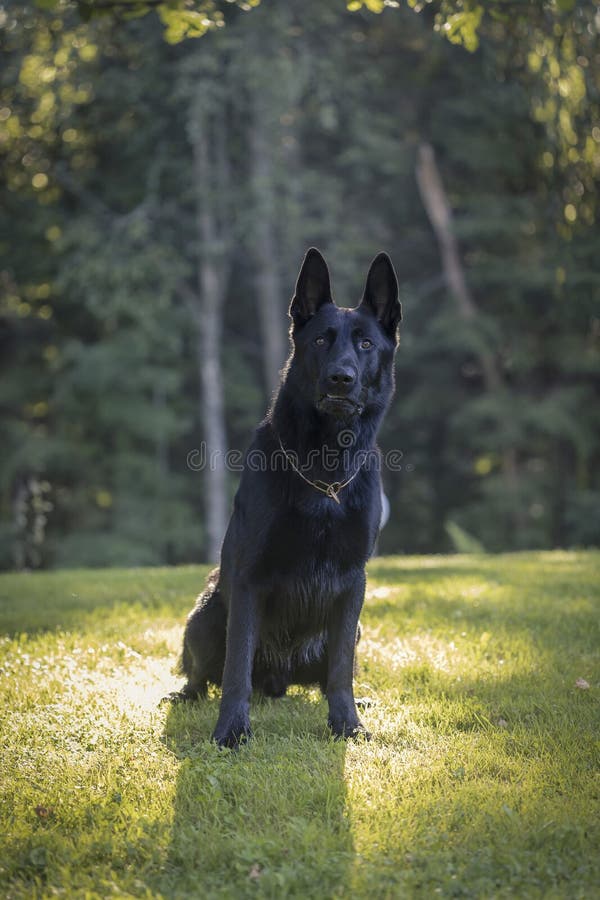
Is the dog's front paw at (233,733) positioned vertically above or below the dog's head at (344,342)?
below

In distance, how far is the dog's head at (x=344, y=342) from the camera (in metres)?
3.91

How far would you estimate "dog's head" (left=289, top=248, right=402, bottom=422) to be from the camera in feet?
12.8

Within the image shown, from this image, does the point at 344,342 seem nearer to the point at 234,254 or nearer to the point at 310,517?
the point at 310,517

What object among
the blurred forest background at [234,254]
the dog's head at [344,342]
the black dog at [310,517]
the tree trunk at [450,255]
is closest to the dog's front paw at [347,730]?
the black dog at [310,517]

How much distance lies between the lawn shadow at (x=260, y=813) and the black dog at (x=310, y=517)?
197 mm

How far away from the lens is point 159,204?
17469 millimetres

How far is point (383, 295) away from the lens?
426cm

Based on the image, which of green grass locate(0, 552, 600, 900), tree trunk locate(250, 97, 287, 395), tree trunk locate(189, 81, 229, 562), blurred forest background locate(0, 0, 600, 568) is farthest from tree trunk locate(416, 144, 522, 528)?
green grass locate(0, 552, 600, 900)

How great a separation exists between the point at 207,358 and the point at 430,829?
14.5 m

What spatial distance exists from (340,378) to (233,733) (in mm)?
1619

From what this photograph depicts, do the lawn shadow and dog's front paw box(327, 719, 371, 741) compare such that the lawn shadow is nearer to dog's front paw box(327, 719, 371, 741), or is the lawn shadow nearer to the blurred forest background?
dog's front paw box(327, 719, 371, 741)

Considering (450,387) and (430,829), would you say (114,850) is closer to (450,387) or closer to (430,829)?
(430,829)

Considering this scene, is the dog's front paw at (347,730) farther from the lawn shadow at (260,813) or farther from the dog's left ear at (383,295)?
the dog's left ear at (383,295)

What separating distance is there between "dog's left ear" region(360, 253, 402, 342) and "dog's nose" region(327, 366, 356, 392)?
1.76 ft
